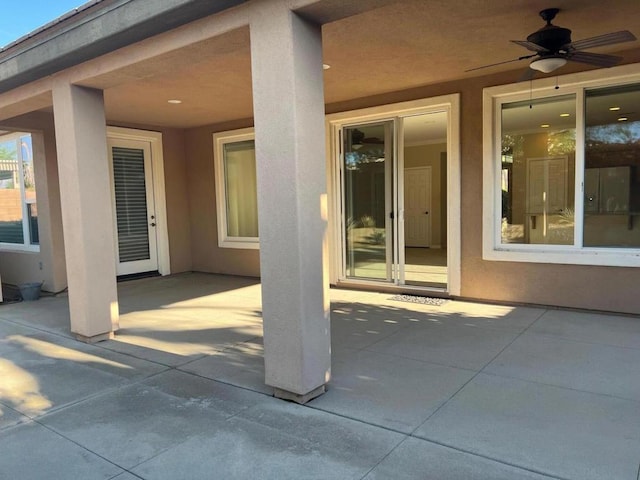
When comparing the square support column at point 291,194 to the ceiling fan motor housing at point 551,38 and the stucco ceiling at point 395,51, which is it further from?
the ceiling fan motor housing at point 551,38

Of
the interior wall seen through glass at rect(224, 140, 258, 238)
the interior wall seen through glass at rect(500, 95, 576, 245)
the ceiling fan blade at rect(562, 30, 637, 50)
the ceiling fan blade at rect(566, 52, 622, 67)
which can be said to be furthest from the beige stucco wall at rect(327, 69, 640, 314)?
the interior wall seen through glass at rect(224, 140, 258, 238)

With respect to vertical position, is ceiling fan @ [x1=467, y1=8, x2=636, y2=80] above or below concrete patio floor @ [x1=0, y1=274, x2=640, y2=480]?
above

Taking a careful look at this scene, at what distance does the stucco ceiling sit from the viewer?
3.45 m

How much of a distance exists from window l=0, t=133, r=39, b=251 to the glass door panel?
4.87 metres

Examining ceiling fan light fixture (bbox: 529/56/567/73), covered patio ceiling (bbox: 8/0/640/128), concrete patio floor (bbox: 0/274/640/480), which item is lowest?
concrete patio floor (bbox: 0/274/640/480)

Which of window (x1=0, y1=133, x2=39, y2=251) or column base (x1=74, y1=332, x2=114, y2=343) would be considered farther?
window (x1=0, y1=133, x2=39, y2=251)

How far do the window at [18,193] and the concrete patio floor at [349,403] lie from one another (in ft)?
9.43

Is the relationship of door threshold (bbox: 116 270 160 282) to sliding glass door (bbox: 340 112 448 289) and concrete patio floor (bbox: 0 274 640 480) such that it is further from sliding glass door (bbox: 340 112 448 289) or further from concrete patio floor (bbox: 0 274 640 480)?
sliding glass door (bbox: 340 112 448 289)

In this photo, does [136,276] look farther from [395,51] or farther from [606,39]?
[606,39]

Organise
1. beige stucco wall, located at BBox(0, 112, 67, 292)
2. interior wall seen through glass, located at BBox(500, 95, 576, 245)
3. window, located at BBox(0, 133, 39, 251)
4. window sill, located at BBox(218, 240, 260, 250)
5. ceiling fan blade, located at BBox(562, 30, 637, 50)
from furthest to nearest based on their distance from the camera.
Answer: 1. window sill, located at BBox(218, 240, 260, 250)
2. window, located at BBox(0, 133, 39, 251)
3. beige stucco wall, located at BBox(0, 112, 67, 292)
4. interior wall seen through glass, located at BBox(500, 95, 576, 245)
5. ceiling fan blade, located at BBox(562, 30, 637, 50)

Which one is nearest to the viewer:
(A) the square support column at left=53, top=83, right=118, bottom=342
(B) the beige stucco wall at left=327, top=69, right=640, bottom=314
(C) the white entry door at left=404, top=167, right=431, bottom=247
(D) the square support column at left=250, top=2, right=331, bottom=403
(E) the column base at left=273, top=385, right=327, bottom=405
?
(D) the square support column at left=250, top=2, right=331, bottom=403

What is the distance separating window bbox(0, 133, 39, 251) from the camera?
7.25 m

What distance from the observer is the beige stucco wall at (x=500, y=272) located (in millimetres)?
4863

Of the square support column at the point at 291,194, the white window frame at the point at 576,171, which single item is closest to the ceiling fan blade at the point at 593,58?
the white window frame at the point at 576,171
